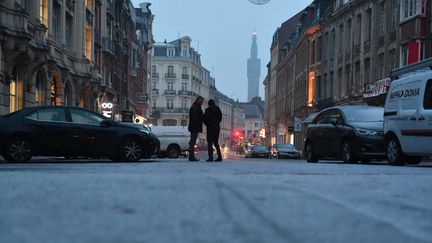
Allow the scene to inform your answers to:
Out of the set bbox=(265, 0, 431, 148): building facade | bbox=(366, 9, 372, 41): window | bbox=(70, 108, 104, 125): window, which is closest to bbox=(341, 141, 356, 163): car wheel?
bbox=(70, 108, 104, 125): window

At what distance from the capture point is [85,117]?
1480 cm

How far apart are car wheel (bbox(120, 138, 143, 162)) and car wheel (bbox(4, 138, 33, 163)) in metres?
2.29

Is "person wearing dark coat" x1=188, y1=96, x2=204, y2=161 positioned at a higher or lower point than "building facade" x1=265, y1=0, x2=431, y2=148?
lower

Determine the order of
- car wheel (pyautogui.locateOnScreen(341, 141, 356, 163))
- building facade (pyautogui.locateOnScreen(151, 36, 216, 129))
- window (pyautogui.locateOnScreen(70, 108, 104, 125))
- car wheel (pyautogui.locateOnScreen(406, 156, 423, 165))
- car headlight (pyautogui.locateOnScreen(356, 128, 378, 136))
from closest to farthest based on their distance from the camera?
1. car wheel (pyautogui.locateOnScreen(406, 156, 423, 165))
2. window (pyautogui.locateOnScreen(70, 108, 104, 125))
3. car headlight (pyautogui.locateOnScreen(356, 128, 378, 136))
4. car wheel (pyautogui.locateOnScreen(341, 141, 356, 163))
5. building facade (pyautogui.locateOnScreen(151, 36, 216, 129))

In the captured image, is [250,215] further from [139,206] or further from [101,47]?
[101,47]

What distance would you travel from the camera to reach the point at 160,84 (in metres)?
125

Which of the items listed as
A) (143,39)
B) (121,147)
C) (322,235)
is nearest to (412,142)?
(121,147)

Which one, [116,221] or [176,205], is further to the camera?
[176,205]

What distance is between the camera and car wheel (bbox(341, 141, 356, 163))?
50.4 feet

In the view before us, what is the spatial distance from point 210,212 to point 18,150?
414 inches

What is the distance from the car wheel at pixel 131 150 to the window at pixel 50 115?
1.66 m

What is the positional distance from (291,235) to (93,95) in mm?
37307

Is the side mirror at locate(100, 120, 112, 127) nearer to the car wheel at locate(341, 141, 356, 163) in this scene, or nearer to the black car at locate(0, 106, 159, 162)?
the black car at locate(0, 106, 159, 162)

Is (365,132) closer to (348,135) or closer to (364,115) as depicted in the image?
(348,135)
